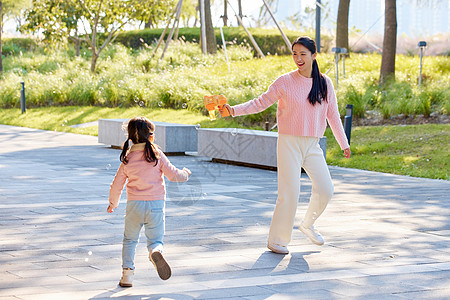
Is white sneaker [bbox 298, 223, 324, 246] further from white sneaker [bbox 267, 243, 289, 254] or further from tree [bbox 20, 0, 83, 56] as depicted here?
tree [bbox 20, 0, 83, 56]

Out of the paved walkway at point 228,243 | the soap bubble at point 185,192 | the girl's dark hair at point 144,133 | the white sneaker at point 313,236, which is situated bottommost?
the soap bubble at point 185,192

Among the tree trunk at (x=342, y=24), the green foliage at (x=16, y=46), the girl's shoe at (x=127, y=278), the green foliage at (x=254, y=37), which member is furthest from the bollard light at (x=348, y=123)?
the green foliage at (x=16, y=46)

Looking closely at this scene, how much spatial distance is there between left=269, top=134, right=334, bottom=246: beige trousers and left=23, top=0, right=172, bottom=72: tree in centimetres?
2489

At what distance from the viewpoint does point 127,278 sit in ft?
16.3

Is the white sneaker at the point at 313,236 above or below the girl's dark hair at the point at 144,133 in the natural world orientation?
below

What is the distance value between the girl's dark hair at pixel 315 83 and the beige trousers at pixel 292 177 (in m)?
0.33

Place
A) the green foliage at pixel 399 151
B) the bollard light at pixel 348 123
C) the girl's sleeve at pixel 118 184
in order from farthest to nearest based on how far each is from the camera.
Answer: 1. the bollard light at pixel 348 123
2. the green foliage at pixel 399 151
3. the girl's sleeve at pixel 118 184

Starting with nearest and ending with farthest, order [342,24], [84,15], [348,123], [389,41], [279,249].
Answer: [279,249], [348,123], [389,41], [342,24], [84,15]

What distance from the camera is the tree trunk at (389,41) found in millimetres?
20047

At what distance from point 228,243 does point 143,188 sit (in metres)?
1.69

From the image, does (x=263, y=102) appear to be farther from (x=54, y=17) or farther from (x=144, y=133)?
(x=54, y=17)

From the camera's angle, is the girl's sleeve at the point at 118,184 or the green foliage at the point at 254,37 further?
the green foliage at the point at 254,37

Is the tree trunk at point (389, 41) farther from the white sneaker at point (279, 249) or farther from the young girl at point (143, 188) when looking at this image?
the young girl at point (143, 188)

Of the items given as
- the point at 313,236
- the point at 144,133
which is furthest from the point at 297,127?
the point at 144,133
